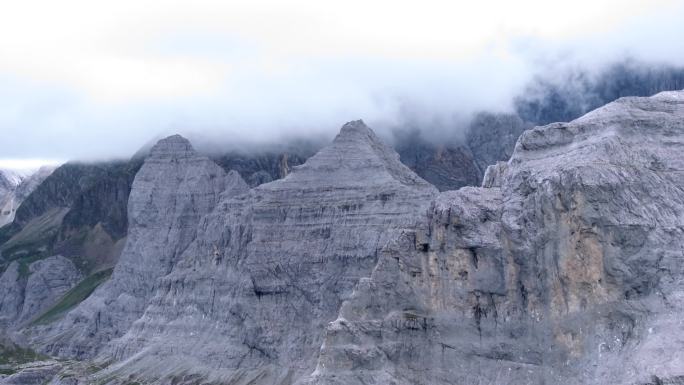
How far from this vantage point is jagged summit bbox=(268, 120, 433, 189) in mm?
174500

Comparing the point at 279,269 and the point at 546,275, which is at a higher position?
the point at 546,275

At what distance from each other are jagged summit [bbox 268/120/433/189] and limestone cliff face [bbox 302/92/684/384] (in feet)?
189

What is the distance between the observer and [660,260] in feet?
333

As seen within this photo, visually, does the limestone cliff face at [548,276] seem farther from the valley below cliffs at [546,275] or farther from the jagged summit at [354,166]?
the jagged summit at [354,166]

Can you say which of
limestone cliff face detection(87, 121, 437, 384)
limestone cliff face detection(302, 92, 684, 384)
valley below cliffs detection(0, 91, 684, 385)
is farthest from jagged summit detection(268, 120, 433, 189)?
limestone cliff face detection(302, 92, 684, 384)

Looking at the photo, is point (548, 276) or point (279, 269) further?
point (279, 269)

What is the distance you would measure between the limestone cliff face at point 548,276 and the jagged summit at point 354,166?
57.7 meters

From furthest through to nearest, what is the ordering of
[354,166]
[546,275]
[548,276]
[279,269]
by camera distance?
1. [354,166]
2. [279,269]
3. [546,275]
4. [548,276]

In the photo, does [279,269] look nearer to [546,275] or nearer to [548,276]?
[546,275]

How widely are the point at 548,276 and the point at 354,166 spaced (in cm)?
7360

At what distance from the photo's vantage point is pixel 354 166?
176125 millimetres

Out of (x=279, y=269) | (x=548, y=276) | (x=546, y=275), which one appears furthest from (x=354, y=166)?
(x=548, y=276)

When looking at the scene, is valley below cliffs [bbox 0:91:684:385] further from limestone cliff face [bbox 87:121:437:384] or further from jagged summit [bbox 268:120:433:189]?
jagged summit [bbox 268:120:433:189]

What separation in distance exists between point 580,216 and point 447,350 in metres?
15.0
